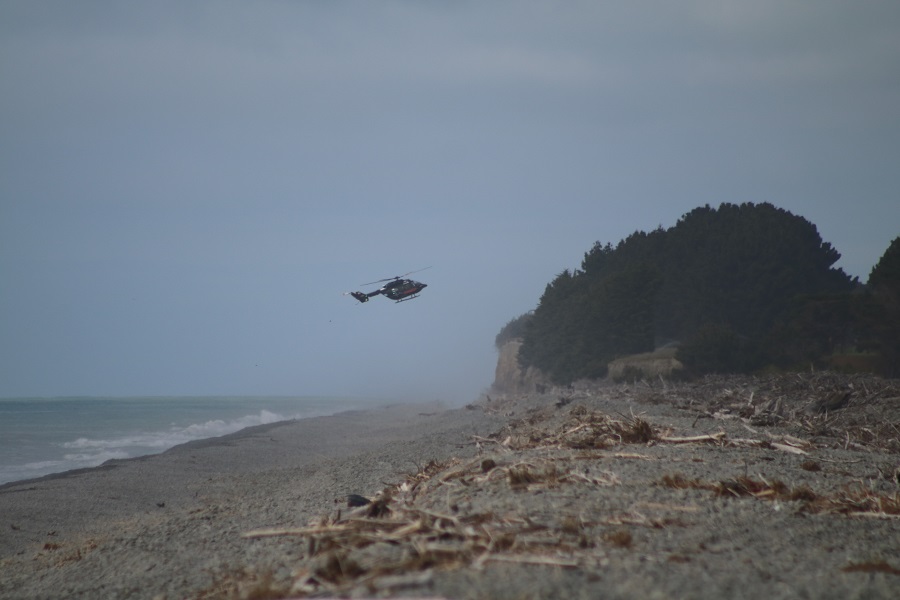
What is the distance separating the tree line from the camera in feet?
102

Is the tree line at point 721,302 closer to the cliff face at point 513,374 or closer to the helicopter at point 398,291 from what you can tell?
the cliff face at point 513,374

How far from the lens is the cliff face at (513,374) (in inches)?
2163

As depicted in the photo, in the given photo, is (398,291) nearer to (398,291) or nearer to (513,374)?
(398,291)

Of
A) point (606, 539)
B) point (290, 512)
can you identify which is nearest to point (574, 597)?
point (606, 539)

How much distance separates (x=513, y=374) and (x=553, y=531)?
61654mm

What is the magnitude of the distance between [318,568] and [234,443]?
73.6 ft

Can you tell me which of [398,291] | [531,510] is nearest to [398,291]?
[398,291]

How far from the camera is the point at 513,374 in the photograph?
64938mm

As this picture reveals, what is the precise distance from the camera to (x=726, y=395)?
17125mm

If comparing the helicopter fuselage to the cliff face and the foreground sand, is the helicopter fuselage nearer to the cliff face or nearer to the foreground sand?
the foreground sand

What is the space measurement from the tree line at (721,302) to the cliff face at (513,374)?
5.73 feet

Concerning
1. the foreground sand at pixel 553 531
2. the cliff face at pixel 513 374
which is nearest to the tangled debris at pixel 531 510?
the foreground sand at pixel 553 531

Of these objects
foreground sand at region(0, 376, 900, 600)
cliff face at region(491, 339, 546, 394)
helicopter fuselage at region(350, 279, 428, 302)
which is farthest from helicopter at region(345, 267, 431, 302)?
cliff face at region(491, 339, 546, 394)

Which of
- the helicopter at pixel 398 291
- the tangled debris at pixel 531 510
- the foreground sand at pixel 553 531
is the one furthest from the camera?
the helicopter at pixel 398 291
